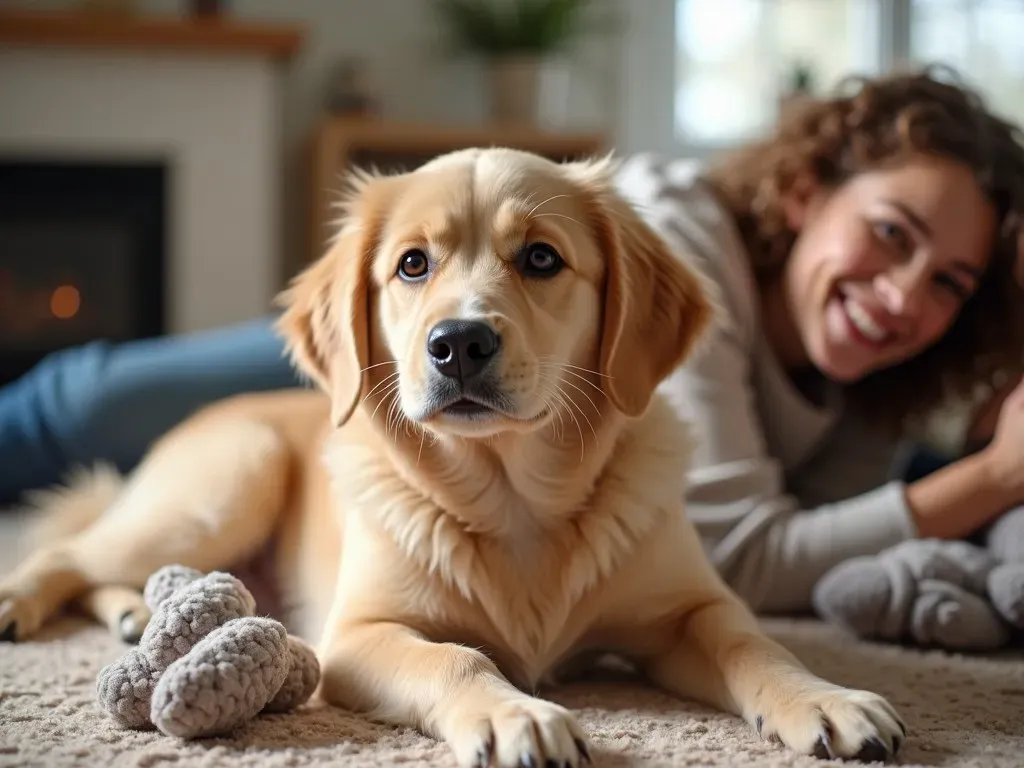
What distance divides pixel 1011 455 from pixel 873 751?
37.8 inches

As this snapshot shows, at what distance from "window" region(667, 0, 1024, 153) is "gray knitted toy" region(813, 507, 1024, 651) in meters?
4.03

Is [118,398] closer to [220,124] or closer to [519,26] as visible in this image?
[220,124]

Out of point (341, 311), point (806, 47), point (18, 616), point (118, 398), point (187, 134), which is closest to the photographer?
point (341, 311)

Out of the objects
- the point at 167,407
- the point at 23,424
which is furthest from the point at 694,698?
the point at 23,424

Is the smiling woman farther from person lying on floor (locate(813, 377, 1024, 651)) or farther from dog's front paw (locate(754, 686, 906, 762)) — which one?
dog's front paw (locate(754, 686, 906, 762))

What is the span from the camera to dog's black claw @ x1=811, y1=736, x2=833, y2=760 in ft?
3.72

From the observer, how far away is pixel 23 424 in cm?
290

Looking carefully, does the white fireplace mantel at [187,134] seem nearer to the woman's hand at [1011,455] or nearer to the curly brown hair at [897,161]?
the curly brown hair at [897,161]

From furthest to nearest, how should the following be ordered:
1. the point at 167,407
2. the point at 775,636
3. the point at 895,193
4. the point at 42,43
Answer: the point at 42,43 → the point at 167,407 → the point at 895,193 → the point at 775,636

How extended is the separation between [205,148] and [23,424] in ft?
6.75

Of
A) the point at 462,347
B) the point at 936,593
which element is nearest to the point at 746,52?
the point at 936,593

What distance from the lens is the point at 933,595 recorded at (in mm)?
1738

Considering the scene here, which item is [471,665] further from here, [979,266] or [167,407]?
[167,407]

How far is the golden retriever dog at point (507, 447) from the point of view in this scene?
1326 mm
